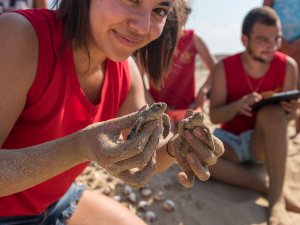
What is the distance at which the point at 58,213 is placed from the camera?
5.54ft

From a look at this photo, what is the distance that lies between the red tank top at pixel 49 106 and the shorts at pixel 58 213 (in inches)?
1.0

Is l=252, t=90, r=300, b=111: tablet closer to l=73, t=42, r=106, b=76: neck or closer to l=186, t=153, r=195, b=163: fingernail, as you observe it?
l=73, t=42, r=106, b=76: neck

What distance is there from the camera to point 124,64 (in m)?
1.72

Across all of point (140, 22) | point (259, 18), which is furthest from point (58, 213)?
point (259, 18)

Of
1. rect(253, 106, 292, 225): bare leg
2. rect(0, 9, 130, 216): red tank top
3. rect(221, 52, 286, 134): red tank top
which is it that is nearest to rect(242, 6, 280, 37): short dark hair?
rect(221, 52, 286, 134): red tank top

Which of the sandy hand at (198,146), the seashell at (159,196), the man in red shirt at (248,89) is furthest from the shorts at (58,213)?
the man in red shirt at (248,89)

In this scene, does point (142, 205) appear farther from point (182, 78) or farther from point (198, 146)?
point (182, 78)

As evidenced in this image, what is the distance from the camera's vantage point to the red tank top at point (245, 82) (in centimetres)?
299

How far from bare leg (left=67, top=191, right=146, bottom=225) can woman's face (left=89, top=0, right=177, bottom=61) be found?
710 mm

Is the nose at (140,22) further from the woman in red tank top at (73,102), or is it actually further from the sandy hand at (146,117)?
the sandy hand at (146,117)

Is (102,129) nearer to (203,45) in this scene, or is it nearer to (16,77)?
(16,77)

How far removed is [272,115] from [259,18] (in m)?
0.84

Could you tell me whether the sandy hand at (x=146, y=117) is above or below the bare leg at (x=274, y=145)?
above

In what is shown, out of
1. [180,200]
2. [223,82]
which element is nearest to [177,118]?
[223,82]
